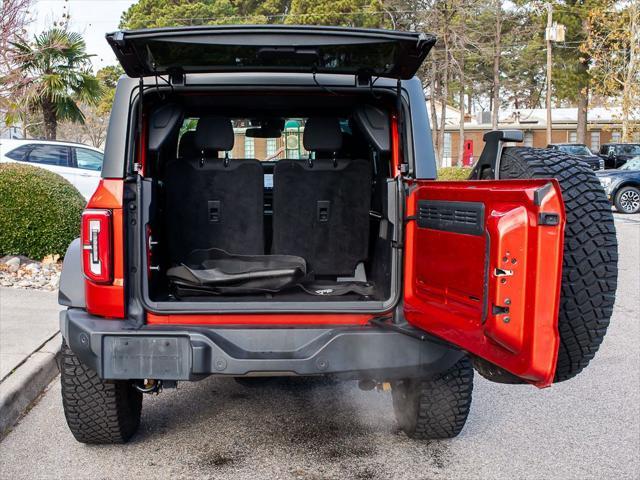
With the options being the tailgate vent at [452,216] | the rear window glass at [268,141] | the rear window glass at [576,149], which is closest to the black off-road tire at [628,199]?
the rear window glass at [576,149]

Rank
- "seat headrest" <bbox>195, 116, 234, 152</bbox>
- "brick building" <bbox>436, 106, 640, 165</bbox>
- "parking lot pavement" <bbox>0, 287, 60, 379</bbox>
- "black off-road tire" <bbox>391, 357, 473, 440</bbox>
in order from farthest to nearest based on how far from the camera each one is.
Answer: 1. "brick building" <bbox>436, 106, 640, 165</bbox>
2. "parking lot pavement" <bbox>0, 287, 60, 379</bbox>
3. "seat headrest" <bbox>195, 116, 234, 152</bbox>
4. "black off-road tire" <bbox>391, 357, 473, 440</bbox>

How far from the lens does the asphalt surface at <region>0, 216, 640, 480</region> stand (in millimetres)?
3646

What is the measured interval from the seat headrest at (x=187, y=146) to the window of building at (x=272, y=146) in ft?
3.32

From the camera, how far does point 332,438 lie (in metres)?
4.09

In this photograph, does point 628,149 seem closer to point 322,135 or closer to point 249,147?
point 249,147

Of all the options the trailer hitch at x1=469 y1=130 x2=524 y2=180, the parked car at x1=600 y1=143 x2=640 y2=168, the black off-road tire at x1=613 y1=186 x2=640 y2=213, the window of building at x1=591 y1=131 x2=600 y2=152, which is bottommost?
the black off-road tire at x1=613 y1=186 x2=640 y2=213

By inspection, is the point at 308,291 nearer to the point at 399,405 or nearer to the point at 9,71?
the point at 399,405

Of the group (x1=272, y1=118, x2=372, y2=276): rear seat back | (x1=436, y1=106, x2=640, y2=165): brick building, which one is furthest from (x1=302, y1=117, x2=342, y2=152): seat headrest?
(x1=436, y1=106, x2=640, y2=165): brick building

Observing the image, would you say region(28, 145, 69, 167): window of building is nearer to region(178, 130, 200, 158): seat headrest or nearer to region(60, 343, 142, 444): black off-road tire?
region(178, 130, 200, 158): seat headrest

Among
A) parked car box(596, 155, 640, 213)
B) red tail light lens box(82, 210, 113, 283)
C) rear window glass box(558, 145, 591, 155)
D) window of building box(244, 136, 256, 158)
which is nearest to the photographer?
red tail light lens box(82, 210, 113, 283)

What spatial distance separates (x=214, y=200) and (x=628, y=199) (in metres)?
17.1

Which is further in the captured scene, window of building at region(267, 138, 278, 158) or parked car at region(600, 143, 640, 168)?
parked car at region(600, 143, 640, 168)

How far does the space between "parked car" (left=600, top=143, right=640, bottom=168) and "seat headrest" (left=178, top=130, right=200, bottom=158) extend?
2642 centimetres

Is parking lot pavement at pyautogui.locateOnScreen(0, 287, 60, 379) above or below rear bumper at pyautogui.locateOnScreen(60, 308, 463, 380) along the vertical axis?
below
